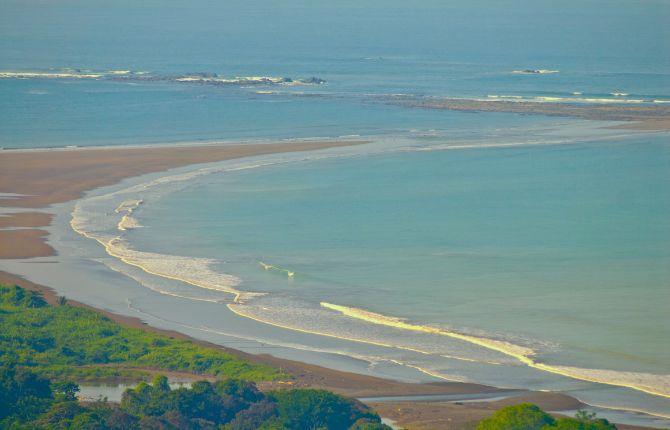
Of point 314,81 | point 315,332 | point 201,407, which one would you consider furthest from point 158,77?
point 201,407

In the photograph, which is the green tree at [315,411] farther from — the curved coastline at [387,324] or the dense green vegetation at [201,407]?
the curved coastline at [387,324]

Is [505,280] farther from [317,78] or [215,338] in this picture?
[317,78]

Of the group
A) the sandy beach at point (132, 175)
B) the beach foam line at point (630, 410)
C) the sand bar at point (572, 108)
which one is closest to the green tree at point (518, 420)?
the sandy beach at point (132, 175)

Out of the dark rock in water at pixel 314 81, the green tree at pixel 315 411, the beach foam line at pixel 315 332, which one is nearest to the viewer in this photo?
the green tree at pixel 315 411

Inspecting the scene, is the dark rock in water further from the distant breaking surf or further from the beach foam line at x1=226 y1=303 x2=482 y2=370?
the beach foam line at x1=226 y1=303 x2=482 y2=370

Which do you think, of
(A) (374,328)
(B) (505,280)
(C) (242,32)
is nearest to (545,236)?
(B) (505,280)

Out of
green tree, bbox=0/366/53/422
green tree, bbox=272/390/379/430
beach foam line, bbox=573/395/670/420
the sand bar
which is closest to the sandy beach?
beach foam line, bbox=573/395/670/420

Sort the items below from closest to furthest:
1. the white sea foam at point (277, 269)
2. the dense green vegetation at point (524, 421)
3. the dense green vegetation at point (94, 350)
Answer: the dense green vegetation at point (524, 421) → the dense green vegetation at point (94, 350) → the white sea foam at point (277, 269)

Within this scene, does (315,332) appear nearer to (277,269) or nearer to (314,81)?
(277,269)
